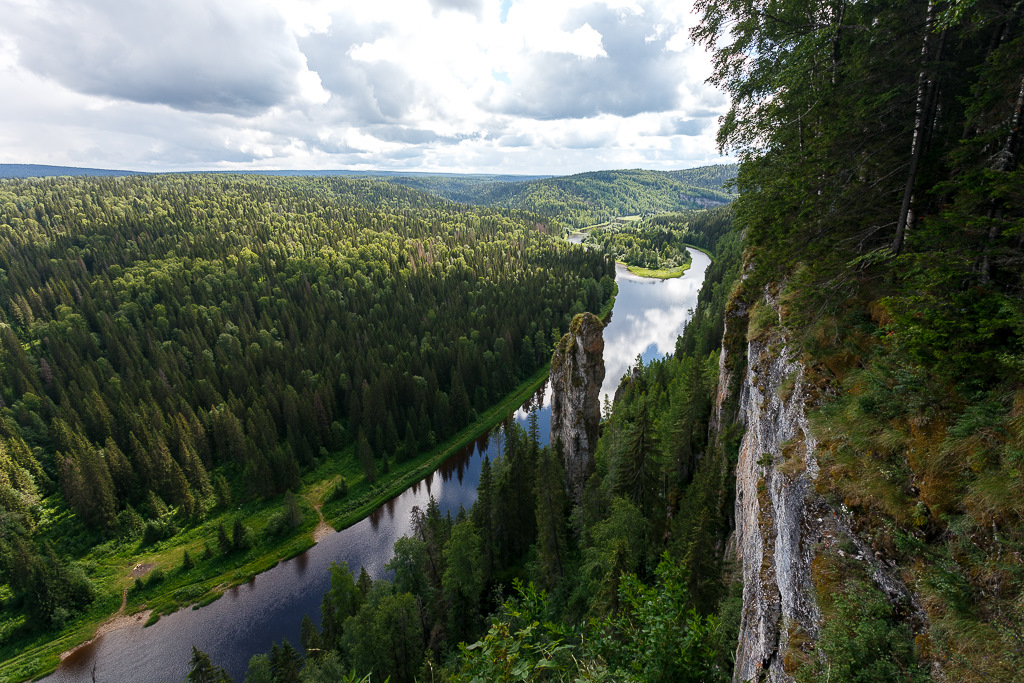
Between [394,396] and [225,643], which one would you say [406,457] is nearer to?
[394,396]

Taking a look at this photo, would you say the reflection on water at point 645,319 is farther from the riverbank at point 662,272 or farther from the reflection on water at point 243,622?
the reflection on water at point 243,622

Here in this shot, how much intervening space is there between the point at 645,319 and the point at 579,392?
7468 cm

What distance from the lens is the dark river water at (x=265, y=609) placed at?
116 ft

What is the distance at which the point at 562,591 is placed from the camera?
26.1m

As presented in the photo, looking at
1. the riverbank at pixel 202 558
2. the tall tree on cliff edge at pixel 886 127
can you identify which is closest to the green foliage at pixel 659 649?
the tall tree on cliff edge at pixel 886 127

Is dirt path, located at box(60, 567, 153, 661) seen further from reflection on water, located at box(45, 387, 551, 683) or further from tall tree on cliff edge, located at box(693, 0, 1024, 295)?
tall tree on cliff edge, located at box(693, 0, 1024, 295)

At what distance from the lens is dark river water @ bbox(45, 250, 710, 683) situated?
116 ft

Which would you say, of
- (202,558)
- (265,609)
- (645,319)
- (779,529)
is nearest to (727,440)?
(779,529)

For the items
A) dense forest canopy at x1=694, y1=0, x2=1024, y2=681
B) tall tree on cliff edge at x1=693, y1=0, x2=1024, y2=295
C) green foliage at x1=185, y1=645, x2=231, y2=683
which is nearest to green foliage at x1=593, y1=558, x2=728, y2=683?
dense forest canopy at x1=694, y1=0, x2=1024, y2=681

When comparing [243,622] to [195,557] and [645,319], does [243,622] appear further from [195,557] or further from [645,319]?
[645,319]

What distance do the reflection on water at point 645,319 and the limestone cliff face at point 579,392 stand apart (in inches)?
1204

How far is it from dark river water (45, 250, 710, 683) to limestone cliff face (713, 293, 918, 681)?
41.2m

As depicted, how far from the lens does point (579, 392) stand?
36219 millimetres

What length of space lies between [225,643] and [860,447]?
4859cm
